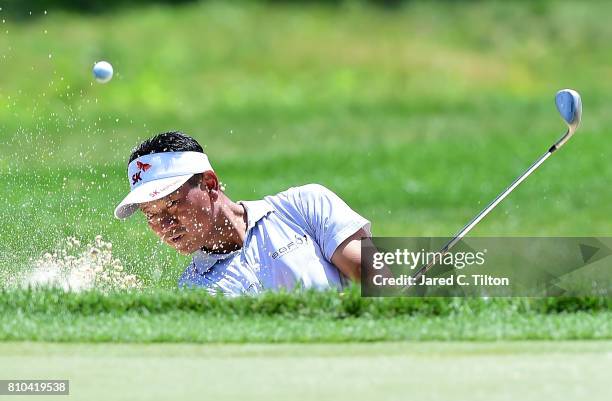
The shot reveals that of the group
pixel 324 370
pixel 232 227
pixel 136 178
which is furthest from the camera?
pixel 232 227

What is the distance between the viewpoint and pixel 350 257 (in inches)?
224

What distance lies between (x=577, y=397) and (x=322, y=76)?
28.5 metres

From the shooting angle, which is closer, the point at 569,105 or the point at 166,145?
the point at 166,145

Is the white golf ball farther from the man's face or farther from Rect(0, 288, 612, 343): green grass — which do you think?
Rect(0, 288, 612, 343): green grass

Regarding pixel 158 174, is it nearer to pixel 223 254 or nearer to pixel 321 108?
pixel 223 254

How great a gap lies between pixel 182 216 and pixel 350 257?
0.67m

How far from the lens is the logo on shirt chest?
5754mm

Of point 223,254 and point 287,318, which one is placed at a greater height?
point 223,254

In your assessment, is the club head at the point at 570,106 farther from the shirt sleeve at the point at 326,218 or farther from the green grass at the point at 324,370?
the green grass at the point at 324,370

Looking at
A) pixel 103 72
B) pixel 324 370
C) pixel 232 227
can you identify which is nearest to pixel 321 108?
pixel 103 72

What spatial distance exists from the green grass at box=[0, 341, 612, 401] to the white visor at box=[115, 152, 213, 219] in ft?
4.91

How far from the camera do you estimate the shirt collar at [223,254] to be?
19.1 ft

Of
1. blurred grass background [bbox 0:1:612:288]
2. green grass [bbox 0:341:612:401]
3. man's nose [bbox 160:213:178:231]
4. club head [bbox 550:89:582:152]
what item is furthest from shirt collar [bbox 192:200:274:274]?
green grass [bbox 0:341:612:401]

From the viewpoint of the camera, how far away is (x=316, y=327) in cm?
444
